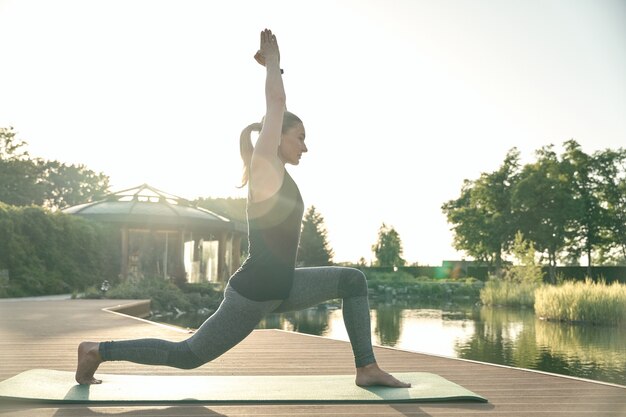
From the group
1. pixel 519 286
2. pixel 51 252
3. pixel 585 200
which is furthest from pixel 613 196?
pixel 51 252

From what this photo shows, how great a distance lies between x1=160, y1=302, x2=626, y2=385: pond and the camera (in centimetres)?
665

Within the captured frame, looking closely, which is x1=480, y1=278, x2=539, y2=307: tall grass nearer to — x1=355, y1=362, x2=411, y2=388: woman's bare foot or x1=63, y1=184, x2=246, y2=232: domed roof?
x1=63, y1=184, x2=246, y2=232: domed roof

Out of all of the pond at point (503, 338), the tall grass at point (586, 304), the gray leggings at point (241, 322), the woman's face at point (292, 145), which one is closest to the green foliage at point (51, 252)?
the pond at point (503, 338)

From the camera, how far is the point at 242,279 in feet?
8.28

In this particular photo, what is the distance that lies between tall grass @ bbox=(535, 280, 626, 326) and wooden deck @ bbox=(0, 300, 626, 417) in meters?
8.32

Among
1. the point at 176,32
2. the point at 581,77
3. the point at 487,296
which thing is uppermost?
the point at 176,32

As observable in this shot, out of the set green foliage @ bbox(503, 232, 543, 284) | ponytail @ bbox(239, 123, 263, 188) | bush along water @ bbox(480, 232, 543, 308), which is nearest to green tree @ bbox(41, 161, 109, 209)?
bush along water @ bbox(480, 232, 543, 308)

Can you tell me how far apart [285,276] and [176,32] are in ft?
10.5

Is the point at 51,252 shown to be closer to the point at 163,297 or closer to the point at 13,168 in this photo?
the point at 163,297

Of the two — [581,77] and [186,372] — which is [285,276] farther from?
[581,77]

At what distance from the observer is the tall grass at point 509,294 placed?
17.4m

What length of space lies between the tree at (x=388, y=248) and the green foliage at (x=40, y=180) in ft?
60.6

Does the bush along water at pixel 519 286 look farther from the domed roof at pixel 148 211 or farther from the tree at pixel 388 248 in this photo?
the tree at pixel 388 248

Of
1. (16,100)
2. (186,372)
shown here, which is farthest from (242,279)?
(16,100)
